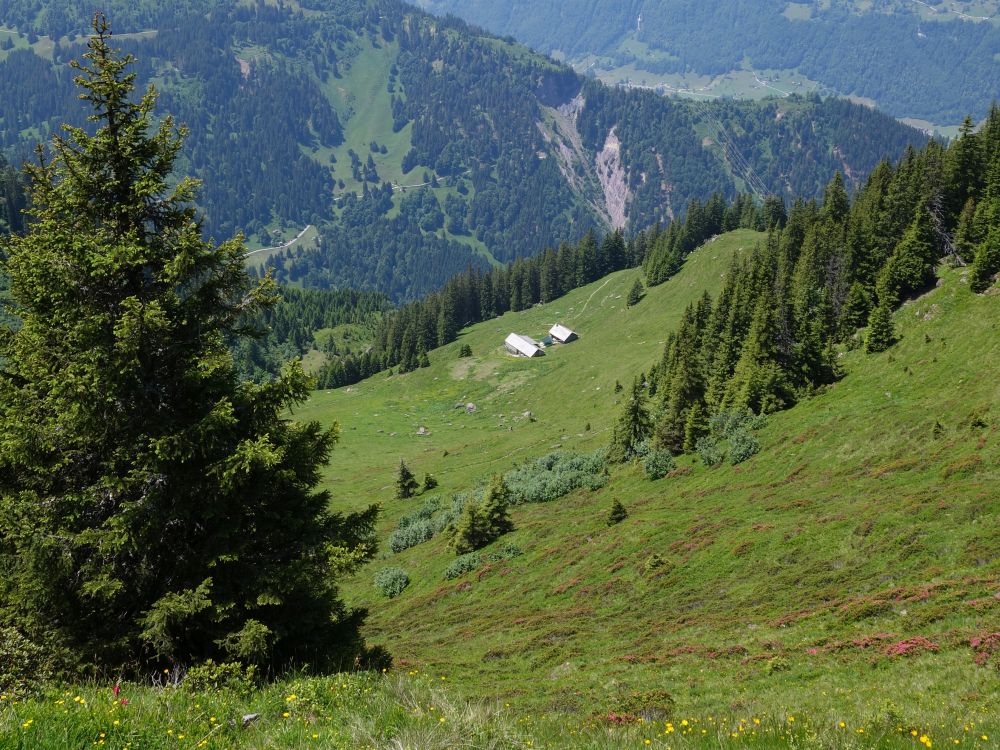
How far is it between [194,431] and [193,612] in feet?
12.7

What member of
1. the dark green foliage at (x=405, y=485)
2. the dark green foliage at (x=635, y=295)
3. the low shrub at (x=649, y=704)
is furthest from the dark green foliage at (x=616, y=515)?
the dark green foliage at (x=635, y=295)

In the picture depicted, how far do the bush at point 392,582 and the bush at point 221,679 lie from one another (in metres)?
42.7

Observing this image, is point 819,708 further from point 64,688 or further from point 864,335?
point 864,335

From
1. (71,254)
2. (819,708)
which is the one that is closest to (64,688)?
(71,254)

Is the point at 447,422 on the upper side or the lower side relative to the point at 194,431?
lower

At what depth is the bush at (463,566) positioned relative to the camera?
51.0 metres

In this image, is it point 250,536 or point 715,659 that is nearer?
point 250,536

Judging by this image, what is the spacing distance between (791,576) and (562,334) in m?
123

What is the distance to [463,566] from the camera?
51.4 m

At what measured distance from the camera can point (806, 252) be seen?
293ft

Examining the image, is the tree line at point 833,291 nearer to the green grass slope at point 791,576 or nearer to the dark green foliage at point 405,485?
the green grass slope at point 791,576

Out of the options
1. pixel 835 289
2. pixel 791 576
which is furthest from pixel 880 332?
pixel 791 576

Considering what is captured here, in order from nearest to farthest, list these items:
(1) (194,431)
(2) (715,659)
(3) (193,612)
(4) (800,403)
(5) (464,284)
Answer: (3) (193,612) → (1) (194,431) → (2) (715,659) → (4) (800,403) → (5) (464,284)

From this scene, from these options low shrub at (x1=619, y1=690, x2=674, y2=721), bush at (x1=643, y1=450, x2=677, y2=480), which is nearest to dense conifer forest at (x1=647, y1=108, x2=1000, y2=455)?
bush at (x1=643, y1=450, x2=677, y2=480)
